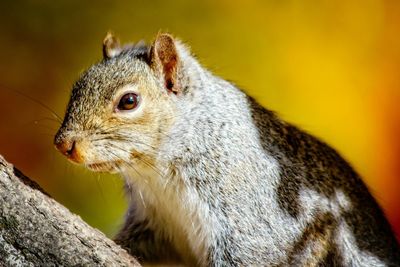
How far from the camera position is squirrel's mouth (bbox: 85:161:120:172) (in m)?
Answer: 2.51

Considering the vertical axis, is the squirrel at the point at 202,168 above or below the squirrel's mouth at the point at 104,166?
above

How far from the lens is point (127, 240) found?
2982 millimetres

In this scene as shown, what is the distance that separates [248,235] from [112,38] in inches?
33.0

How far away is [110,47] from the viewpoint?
9.43 feet

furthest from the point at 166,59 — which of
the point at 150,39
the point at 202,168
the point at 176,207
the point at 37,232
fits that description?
the point at 150,39

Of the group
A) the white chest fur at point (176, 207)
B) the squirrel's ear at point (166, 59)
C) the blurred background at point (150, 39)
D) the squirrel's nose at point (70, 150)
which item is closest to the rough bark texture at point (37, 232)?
the squirrel's nose at point (70, 150)

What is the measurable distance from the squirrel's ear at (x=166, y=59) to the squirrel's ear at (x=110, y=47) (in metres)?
0.21

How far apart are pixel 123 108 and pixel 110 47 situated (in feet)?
1.31

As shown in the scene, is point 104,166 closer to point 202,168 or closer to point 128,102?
point 128,102

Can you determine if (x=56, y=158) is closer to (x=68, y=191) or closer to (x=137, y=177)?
(x=68, y=191)

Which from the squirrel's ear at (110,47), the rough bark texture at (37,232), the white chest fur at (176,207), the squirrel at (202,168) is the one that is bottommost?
the rough bark texture at (37,232)

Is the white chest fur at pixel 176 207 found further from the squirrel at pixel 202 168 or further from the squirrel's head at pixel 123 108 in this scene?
the squirrel's head at pixel 123 108

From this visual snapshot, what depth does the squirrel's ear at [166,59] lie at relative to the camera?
8.67 ft

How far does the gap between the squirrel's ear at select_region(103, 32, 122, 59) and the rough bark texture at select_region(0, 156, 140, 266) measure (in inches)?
25.4
